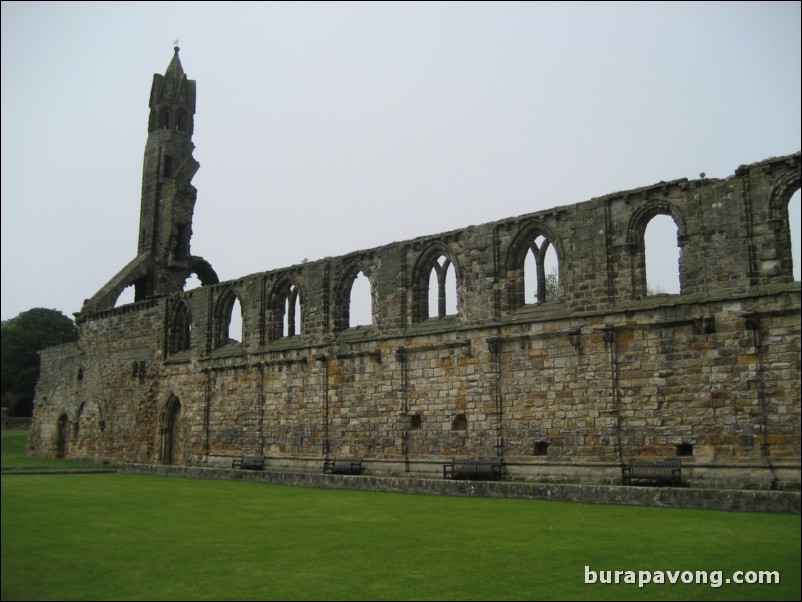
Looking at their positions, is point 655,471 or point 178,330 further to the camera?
point 178,330

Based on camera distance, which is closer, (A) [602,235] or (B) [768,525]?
(B) [768,525]

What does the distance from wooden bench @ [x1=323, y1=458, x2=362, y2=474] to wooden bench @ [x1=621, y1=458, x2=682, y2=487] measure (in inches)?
349

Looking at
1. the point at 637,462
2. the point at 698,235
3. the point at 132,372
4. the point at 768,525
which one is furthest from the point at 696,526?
the point at 132,372

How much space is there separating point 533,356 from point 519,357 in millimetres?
445

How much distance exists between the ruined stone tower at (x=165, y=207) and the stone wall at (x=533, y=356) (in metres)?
8.18

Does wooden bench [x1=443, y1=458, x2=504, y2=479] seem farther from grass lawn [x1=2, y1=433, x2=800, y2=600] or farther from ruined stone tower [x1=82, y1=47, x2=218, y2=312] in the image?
ruined stone tower [x1=82, y1=47, x2=218, y2=312]

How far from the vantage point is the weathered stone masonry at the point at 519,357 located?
17078 mm

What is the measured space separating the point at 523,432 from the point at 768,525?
9453mm

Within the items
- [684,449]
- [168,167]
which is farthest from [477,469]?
[168,167]

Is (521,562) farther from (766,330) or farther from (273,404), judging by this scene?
(273,404)

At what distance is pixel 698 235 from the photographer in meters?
18.2

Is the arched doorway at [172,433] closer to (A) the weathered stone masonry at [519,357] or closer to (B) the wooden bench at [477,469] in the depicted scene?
(A) the weathered stone masonry at [519,357]

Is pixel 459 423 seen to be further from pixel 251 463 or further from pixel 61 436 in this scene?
pixel 61 436

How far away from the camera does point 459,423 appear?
2212 cm
